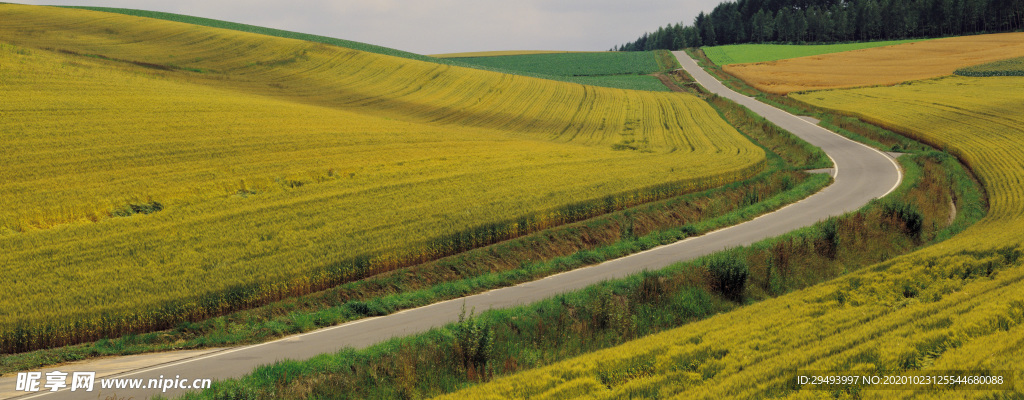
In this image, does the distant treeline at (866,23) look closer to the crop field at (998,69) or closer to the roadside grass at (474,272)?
the crop field at (998,69)

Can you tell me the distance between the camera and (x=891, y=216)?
2509 cm

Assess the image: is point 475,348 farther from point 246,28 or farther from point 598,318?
point 246,28

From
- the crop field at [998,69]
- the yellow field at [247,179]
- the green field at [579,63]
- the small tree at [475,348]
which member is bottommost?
the crop field at [998,69]

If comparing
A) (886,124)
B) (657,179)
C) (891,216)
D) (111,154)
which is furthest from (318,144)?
(886,124)

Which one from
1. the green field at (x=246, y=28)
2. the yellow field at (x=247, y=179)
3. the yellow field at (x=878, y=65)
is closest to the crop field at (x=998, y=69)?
the yellow field at (x=878, y=65)

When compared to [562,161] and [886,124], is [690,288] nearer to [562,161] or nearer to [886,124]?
[562,161]

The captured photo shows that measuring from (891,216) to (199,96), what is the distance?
1542 inches

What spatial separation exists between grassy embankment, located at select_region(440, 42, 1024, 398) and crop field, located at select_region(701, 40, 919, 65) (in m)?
124

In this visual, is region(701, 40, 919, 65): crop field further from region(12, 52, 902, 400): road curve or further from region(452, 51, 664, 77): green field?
region(12, 52, 902, 400): road curve

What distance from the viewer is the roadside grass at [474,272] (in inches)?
579

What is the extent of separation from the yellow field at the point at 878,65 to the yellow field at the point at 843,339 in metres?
80.1

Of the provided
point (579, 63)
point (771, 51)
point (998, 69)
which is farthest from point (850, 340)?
point (771, 51)

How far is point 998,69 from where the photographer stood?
85.6 m

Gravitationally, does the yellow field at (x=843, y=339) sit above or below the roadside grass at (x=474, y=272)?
above
